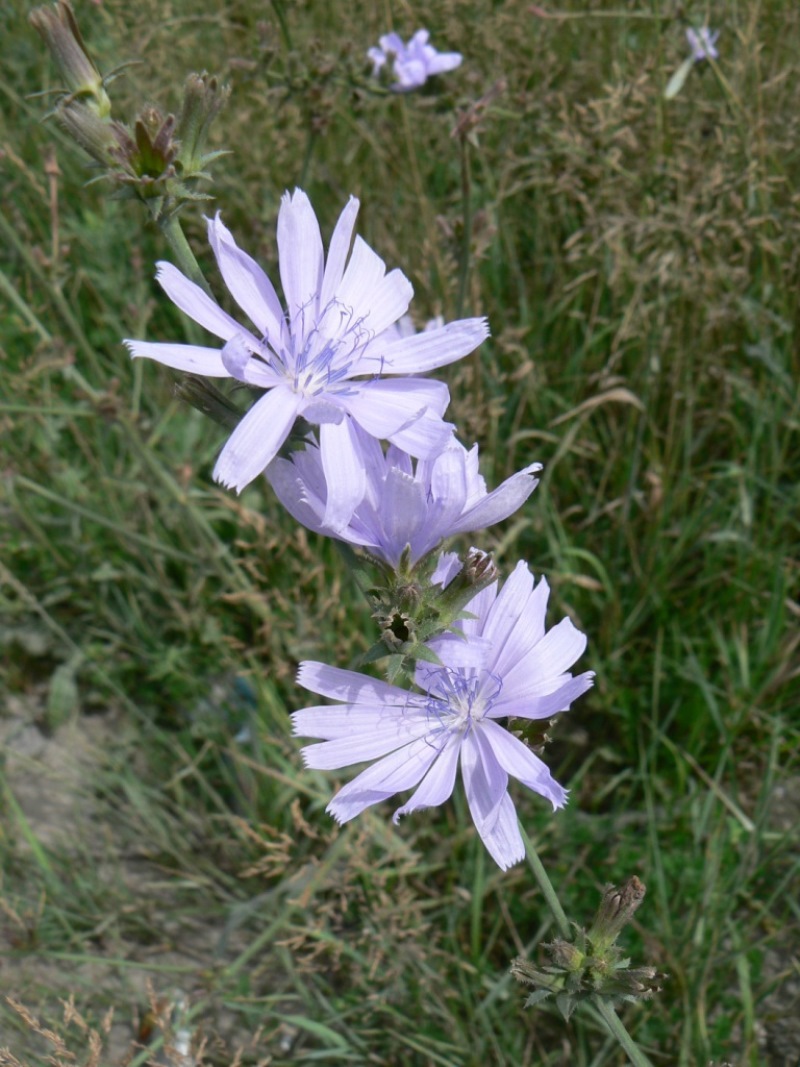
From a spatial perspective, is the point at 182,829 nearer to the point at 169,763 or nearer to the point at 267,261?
the point at 169,763

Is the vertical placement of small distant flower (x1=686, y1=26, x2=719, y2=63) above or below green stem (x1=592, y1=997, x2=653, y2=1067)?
above

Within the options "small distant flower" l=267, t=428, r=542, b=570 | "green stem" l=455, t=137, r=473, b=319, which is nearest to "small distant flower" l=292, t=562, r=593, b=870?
"small distant flower" l=267, t=428, r=542, b=570

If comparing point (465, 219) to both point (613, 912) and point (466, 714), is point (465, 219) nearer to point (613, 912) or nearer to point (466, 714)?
point (466, 714)

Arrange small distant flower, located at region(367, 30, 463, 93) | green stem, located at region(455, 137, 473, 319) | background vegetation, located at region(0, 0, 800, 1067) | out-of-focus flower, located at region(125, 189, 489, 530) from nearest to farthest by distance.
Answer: out-of-focus flower, located at region(125, 189, 489, 530) < green stem, located at region(455, 137, 473, 319) < background vegetation, located at region(0, 0, 800, 1067) < small distant flower, located at region(367, 30, 463, 93)

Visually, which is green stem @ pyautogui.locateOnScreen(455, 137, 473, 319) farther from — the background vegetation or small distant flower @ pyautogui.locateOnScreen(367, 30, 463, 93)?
small distant flower @ pyautogui.locateOnScreen(367, 30, 463, 93)

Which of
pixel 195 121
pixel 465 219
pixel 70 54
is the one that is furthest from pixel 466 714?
pixel 465 219

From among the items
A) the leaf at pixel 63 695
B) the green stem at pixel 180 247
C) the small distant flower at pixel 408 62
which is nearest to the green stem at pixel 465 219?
the small distant flower at pixel 408 62
